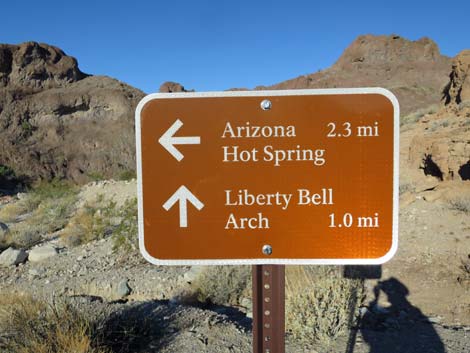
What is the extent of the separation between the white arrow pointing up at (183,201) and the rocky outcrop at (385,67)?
4176 cm

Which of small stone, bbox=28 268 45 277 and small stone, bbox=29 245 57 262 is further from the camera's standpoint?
small stone, bbox=29 245 57 262

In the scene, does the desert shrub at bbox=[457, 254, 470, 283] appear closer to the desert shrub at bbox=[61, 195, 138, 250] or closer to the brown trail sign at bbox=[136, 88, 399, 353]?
the brown trail sign at bbox=[136, 88, 399, 353]

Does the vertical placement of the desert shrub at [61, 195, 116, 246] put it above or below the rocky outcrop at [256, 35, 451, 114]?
below

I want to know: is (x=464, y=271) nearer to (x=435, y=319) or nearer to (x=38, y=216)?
(x=435, y=319)

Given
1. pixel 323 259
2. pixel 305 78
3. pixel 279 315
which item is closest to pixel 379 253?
pixel 323 259

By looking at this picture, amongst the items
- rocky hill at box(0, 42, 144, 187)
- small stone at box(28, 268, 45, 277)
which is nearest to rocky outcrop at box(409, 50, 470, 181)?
small stone at box(28, 268, 45, 277)

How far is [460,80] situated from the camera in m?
13.6

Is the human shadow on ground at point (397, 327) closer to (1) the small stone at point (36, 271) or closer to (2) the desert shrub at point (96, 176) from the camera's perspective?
(1) the small stone at point (36, 271)

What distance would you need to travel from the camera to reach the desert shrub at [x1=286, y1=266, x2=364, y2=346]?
3.00 metres

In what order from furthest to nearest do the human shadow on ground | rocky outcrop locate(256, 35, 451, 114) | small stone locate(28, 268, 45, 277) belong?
rocky outcrop locate(256, 35, 451, 114), small stone locate(28, 268, 45, 277), the human shadow on ground

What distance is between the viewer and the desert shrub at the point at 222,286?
4246mm

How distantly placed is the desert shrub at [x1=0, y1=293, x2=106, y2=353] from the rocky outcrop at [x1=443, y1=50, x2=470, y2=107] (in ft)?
47.8

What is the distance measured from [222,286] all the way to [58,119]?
22552 millimetres

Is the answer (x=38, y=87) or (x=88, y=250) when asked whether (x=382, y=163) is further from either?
(x=38, y=87)
